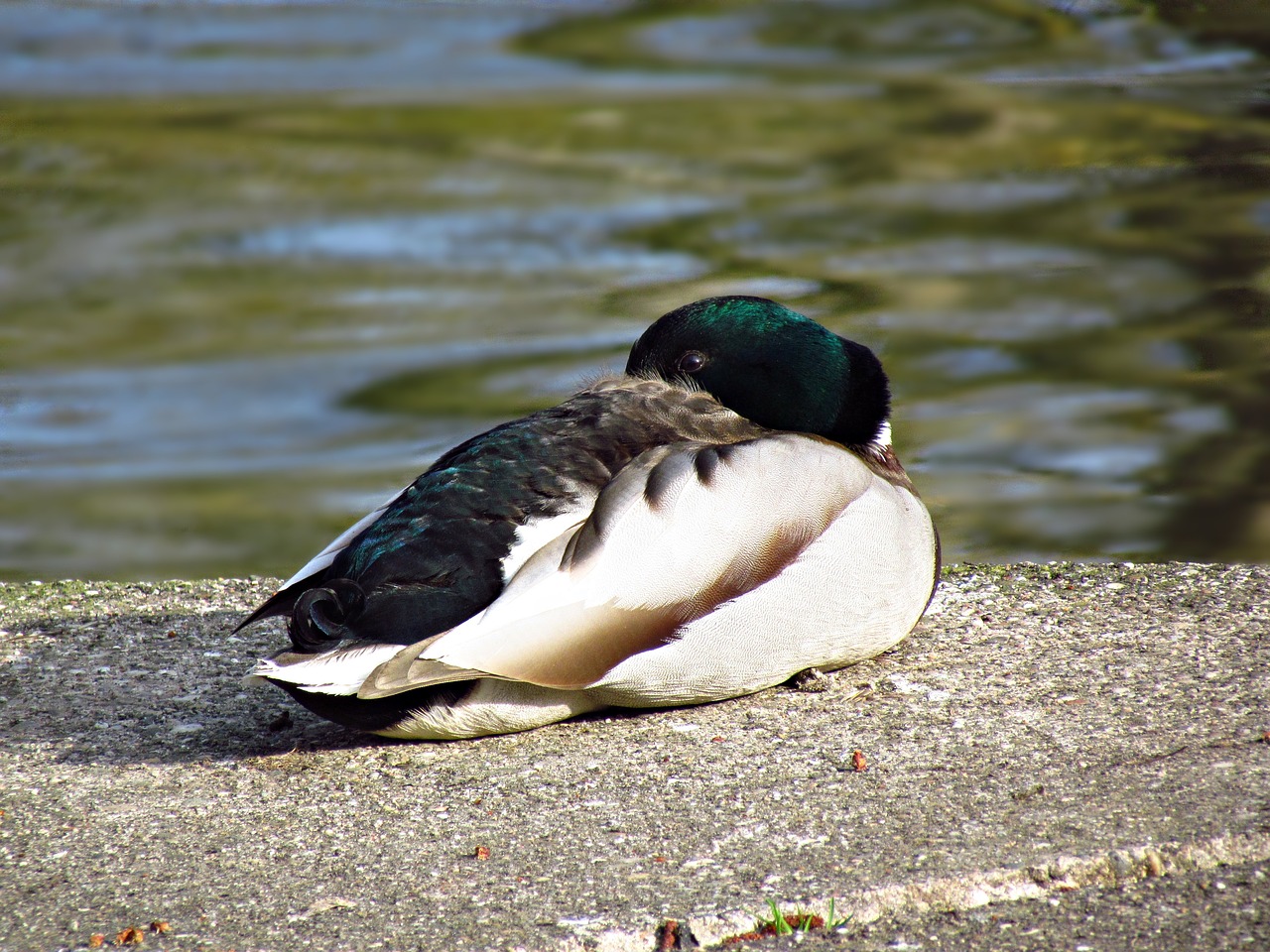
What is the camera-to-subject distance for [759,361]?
3.80 metres

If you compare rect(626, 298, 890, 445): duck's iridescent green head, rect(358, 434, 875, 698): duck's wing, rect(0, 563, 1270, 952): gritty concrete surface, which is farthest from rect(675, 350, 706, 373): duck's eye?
rect(0, 563, 1270, 952): gritty concrete surface

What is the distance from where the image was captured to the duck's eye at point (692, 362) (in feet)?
12.5

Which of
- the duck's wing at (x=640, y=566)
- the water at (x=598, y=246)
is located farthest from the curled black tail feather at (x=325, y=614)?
the water at (x=598, y=246)

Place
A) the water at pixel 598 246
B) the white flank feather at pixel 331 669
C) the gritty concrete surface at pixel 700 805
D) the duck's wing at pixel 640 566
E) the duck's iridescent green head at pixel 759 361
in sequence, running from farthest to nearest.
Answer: the water at pixel 598 246 → the duck's iridescent green head at pixel 759 361 → the duck's wing at pixel 640 566 → the white flank feather at pixel 331 669 → the gritty concrete surface at pixel 700 805

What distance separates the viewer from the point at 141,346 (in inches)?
368

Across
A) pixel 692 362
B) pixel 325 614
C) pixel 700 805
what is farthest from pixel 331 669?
pixel 692 362

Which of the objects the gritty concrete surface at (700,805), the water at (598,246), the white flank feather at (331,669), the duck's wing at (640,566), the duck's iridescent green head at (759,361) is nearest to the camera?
the gritty concrete surface at (700,805)

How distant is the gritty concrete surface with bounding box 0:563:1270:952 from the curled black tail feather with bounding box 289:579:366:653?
12.8 inches

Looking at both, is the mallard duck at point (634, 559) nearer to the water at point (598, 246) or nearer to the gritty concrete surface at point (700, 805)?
the gritty concrete surface at point (700, 805)

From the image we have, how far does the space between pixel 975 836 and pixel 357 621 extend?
1.28 metres

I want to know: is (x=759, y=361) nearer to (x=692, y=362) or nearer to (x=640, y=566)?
(x=692, y=362)

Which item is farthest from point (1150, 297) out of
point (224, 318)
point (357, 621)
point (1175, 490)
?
point (357, 621)

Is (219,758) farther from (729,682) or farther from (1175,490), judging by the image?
(1175,490)

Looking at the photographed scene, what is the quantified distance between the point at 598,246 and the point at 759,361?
7.22 meters
